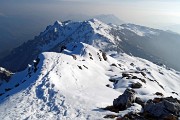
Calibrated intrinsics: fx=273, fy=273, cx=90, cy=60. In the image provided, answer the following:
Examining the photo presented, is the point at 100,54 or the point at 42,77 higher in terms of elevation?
the point at 42,77

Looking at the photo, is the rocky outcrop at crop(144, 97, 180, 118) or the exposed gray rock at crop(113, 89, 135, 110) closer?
the rocky outcrop at crop(144, 97, 180, 118)

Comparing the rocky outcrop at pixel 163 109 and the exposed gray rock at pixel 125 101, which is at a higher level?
the rocky outcrop at pixel 163 109

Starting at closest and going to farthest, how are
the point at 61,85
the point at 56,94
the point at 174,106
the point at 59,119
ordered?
the point at 59,119
the point at 174,106
the point at 56,94
the point at 61,85

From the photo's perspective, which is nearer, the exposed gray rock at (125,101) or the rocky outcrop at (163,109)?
the rocky outcrop at (163,109)

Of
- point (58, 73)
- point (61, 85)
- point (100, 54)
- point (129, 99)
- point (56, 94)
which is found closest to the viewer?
point (129, 99)

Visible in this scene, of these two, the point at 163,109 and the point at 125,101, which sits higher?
the point at 163,109

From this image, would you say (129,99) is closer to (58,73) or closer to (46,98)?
(46,98)

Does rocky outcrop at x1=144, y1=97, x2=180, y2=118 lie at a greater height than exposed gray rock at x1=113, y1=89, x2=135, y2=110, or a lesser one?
greater

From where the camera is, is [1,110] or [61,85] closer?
[1,110]

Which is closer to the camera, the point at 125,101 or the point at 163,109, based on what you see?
the point at 163,109

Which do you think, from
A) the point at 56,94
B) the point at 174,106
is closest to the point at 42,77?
the point at 56,94
